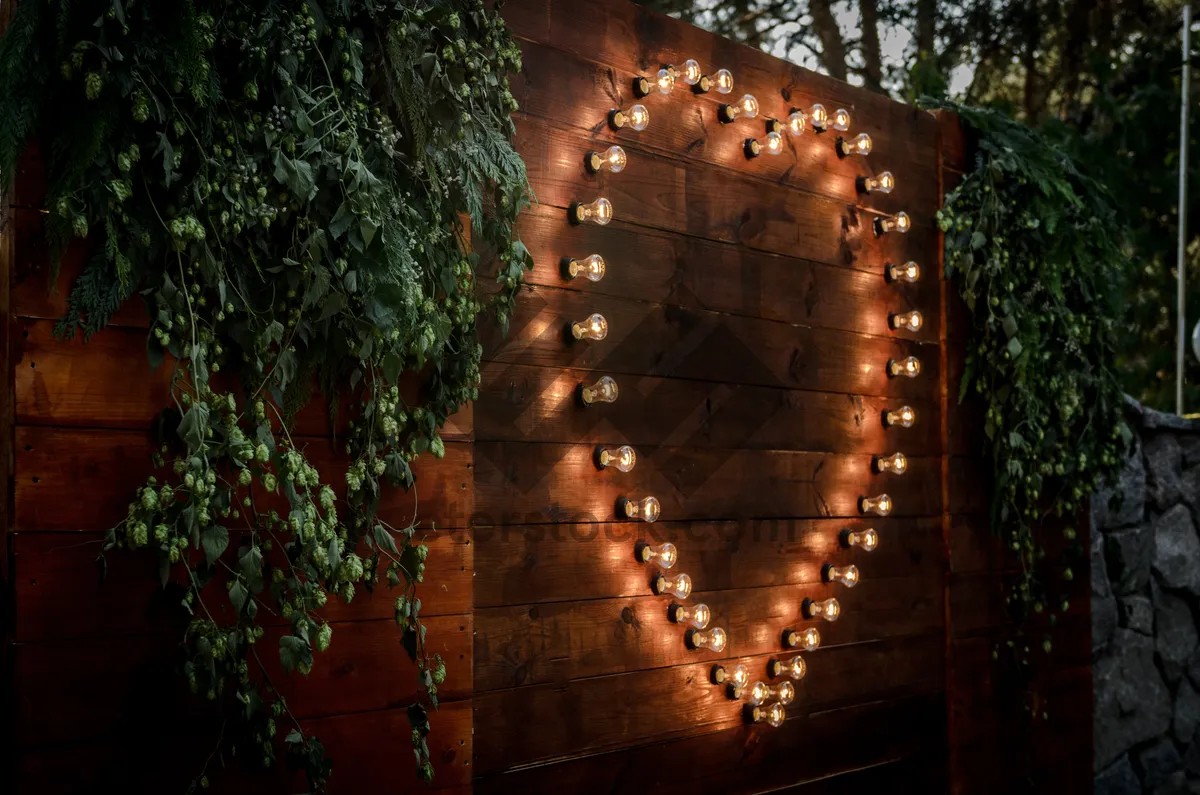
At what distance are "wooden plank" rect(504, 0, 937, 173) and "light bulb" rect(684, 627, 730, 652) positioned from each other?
134cm

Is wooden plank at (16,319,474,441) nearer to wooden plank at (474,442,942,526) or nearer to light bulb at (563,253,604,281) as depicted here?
wooden plank at (474,442,942,526)

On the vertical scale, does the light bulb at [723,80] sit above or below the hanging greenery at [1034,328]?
above

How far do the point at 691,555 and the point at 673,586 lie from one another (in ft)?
0.42

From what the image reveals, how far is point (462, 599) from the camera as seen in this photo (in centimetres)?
221

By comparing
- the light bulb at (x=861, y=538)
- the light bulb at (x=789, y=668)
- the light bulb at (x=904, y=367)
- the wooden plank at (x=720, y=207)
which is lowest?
the light bulb at (x=789, y=668)

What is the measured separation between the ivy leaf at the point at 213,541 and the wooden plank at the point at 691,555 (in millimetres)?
671

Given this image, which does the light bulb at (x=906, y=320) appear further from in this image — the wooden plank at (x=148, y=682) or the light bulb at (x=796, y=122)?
the wooden plank at (x=148, y=682)

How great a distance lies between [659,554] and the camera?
257 centimetres

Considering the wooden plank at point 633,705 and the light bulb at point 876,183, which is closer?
the wooden plank at point 633,705

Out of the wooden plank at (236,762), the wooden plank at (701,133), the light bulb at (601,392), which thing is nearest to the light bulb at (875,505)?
the wooden plank at (701,133)

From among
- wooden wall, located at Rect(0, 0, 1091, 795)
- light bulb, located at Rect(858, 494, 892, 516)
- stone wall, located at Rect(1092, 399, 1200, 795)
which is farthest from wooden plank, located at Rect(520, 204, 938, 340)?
stone wall, located at Rect(1092, 399, 1200, 795)

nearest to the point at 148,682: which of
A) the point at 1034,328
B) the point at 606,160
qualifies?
the point at 606,160

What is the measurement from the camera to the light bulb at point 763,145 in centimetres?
290

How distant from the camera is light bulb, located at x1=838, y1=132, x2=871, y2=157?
3.15 m
